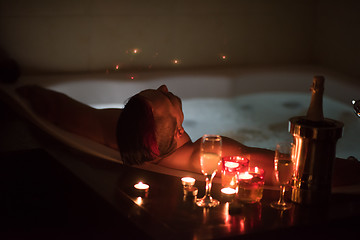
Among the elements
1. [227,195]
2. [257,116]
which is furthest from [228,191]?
[257,116]

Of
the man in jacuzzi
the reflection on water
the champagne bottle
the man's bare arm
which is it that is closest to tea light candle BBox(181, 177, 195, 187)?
the man in jacuzzi

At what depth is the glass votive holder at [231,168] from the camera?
1.04 metres

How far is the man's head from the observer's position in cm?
121

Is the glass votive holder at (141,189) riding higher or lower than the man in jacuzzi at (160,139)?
lower

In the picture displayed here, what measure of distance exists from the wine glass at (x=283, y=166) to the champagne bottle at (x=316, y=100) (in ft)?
0.25

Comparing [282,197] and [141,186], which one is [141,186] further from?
[282,197]

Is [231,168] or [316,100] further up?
[316,100]

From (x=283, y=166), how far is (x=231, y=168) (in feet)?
0.39

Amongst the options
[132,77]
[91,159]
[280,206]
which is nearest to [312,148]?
[280,206]

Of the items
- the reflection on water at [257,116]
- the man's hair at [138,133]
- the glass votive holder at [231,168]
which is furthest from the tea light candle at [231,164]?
the reflection on water at [257,116]

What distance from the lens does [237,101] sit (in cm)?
312

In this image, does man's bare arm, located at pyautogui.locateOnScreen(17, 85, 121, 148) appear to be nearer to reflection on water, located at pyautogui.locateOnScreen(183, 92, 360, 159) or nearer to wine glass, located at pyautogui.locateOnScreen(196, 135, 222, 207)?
wine glass, located at pyautogui.locateOnScreen(196, 135, 222, 207)

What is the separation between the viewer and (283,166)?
37.9 inches

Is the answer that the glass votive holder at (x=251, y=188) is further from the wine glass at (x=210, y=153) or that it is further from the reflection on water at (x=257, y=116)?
the reflection on water at (x=257, y=116)
